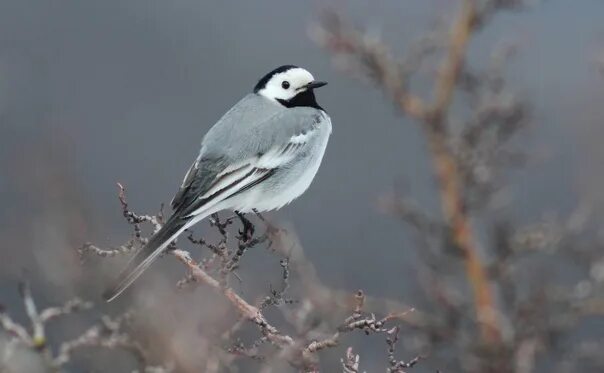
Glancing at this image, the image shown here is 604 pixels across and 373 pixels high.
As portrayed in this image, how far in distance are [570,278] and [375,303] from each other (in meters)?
6.63

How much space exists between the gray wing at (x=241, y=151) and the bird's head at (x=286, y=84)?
16 centimetres

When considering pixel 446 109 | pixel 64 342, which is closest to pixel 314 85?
pixel 64 342

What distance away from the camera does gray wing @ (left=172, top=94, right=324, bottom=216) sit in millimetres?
2910

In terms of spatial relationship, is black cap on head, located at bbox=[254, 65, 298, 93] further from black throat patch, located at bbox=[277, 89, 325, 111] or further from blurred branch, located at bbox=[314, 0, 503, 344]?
blurred branch, located at bbox=[314, 0, 503, 344]

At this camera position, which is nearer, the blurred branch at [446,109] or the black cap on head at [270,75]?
the black cap on head at [270,75]

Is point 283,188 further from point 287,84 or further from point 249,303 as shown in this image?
point 249,303

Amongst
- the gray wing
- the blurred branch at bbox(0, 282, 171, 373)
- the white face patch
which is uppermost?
the white face patch

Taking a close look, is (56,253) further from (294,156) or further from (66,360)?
(66,360)

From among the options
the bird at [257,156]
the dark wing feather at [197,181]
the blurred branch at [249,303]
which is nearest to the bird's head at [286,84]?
the bird at [257,156]

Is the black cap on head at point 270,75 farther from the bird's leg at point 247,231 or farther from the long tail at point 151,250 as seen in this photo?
the long tail at point 151,250

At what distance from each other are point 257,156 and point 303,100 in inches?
24.3

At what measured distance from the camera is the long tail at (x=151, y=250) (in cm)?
224

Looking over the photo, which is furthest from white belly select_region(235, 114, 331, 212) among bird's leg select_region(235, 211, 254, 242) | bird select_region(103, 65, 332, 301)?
bird's leg select_region(235, 211, 254, 242)

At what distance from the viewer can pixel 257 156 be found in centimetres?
310
